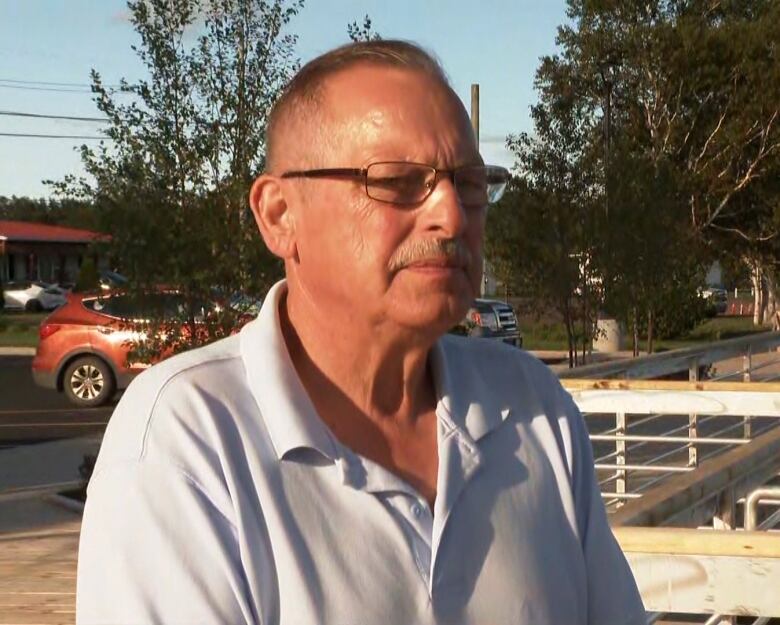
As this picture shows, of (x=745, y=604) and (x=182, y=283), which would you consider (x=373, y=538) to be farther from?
(x=182, y=283)

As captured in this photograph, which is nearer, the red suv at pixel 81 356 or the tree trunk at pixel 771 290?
the red suv at pixel 81 356

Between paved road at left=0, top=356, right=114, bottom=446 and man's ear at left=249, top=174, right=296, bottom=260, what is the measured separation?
1297 centimetres

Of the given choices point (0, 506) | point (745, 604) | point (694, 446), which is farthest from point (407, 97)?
A: point (0, 506)

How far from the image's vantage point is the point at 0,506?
398 inches

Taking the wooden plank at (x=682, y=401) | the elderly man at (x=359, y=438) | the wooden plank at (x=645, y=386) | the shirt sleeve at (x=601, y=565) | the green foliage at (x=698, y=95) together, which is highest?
the green foliage at (x=698, y=95)

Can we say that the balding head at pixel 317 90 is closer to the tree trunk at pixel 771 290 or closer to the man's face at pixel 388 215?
the man's face at pixel 388 215

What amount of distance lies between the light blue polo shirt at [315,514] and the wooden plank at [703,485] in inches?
12.4

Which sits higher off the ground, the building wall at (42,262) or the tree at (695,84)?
the tree at (695,84)

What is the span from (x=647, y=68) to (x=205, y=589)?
123 ft

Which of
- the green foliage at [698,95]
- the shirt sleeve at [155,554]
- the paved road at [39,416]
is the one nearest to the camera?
the shirt sleeve at [155,554]

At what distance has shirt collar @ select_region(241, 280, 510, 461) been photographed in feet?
5.82

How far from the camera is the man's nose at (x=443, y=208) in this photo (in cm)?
188

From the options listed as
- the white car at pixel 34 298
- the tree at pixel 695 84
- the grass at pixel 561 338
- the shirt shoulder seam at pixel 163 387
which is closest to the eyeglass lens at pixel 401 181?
the shirt shoulder seam at pixel 163 387

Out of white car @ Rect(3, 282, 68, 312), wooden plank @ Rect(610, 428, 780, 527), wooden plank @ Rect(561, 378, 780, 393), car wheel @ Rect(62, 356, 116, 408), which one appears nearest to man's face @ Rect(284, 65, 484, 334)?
wooden plank @ Rect(610, 428, 780, 527)
